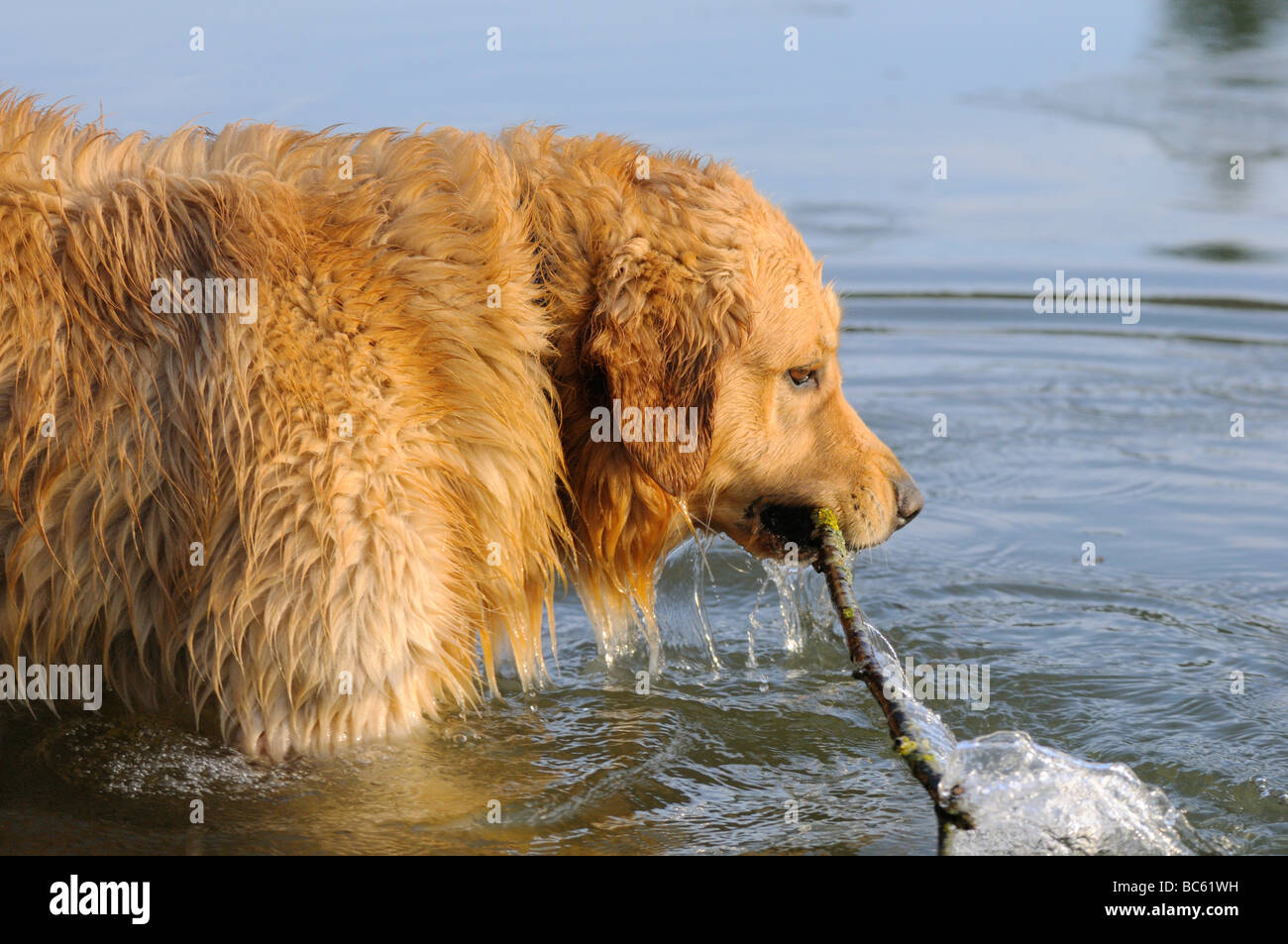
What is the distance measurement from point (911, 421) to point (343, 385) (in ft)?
16.4

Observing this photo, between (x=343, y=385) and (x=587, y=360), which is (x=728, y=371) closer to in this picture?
(x=587, y=360)

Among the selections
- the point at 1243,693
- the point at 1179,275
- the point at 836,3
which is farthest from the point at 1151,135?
the point at 1243,693

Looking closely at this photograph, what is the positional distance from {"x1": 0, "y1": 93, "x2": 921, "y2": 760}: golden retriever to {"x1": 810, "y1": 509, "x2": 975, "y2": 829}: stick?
16.9 inches

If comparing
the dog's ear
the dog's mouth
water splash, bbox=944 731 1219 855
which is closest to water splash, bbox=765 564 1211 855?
water splash, bbox=944 731 1219 855

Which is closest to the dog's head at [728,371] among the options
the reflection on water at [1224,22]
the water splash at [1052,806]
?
the water splash at [1052,806]

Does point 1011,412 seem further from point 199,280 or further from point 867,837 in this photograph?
point 199,280

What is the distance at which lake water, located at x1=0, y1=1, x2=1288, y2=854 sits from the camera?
4453mm

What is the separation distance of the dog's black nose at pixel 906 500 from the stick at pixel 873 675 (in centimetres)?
29

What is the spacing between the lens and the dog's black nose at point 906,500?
5070 mm

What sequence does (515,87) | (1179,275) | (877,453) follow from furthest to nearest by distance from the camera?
(515,87)
(1179,275)
(877,453)

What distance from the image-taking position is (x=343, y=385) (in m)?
3.84

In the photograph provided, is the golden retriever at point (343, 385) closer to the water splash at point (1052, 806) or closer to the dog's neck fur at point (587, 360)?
the dog's neck fur at point (587, 360)

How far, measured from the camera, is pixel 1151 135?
39.9ft

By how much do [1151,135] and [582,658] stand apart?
860cm
